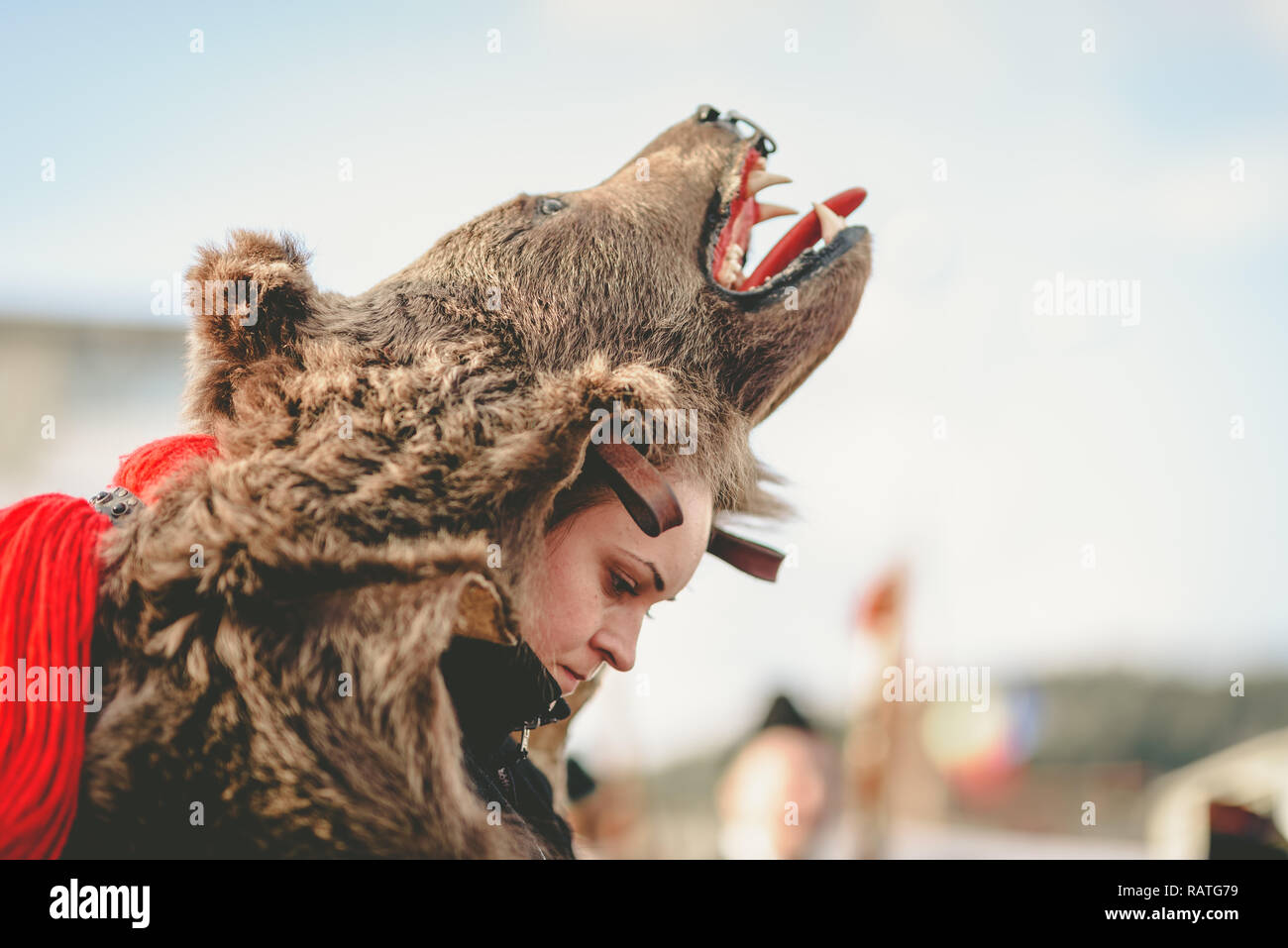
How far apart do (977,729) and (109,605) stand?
16687 mm

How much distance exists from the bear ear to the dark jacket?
69 cm

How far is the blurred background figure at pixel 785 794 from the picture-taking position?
6.19 m

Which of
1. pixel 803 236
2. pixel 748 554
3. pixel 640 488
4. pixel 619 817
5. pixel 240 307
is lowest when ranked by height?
pixel 619 817

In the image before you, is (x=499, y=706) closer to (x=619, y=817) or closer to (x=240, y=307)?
(x=240, y=307)

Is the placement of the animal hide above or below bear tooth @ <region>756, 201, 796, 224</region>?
below

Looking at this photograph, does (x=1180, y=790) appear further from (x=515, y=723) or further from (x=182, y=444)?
(x=182, y=444)

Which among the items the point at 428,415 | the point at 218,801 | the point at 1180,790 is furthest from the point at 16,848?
the point at 1180,790

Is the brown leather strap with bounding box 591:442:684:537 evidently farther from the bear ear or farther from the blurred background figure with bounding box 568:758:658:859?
the blurred background figure with bounding box 568:758:658:859

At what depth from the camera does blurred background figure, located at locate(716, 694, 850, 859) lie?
6191 mm

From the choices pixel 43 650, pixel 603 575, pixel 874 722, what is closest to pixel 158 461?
pixel 43 650

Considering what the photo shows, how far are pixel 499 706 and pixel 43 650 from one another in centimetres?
79

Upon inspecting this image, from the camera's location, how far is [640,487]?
2055mm

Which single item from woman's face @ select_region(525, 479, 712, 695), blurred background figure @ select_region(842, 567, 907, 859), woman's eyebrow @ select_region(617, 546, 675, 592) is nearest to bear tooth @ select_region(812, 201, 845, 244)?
woman's face @ select_region(525, 479, 712, 695)

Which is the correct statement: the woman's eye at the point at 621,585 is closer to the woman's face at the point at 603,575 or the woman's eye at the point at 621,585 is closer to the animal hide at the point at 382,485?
the woman's face at the point at 603,575
